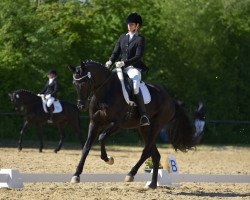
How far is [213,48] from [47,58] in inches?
304

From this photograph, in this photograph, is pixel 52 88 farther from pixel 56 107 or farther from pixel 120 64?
pixel 120 64

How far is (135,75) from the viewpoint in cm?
1014

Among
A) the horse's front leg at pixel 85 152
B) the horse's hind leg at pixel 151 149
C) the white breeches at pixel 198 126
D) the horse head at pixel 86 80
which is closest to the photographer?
the horse head at pixel 86 80

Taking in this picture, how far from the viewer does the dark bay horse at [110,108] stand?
30.9 feet

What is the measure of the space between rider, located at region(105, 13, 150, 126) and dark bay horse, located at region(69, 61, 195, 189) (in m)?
0.19

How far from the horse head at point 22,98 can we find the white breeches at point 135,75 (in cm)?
1047

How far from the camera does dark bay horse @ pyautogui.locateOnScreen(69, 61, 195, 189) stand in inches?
370

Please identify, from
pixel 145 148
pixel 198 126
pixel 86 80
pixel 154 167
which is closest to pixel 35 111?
pixel 198 126

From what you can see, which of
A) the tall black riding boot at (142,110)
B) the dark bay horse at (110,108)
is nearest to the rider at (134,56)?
the tall black riding boot at (142,110)

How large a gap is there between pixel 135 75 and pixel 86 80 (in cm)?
103

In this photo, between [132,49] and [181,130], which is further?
[181,130]

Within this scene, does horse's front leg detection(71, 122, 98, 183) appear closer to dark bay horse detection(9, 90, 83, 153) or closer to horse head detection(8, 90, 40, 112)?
dark bay horse detection(9, 90, 83, 153)

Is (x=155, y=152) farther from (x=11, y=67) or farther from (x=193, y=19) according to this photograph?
(x=193, y=19)

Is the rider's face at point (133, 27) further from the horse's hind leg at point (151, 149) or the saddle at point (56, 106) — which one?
the saddle at point (56, 106)
